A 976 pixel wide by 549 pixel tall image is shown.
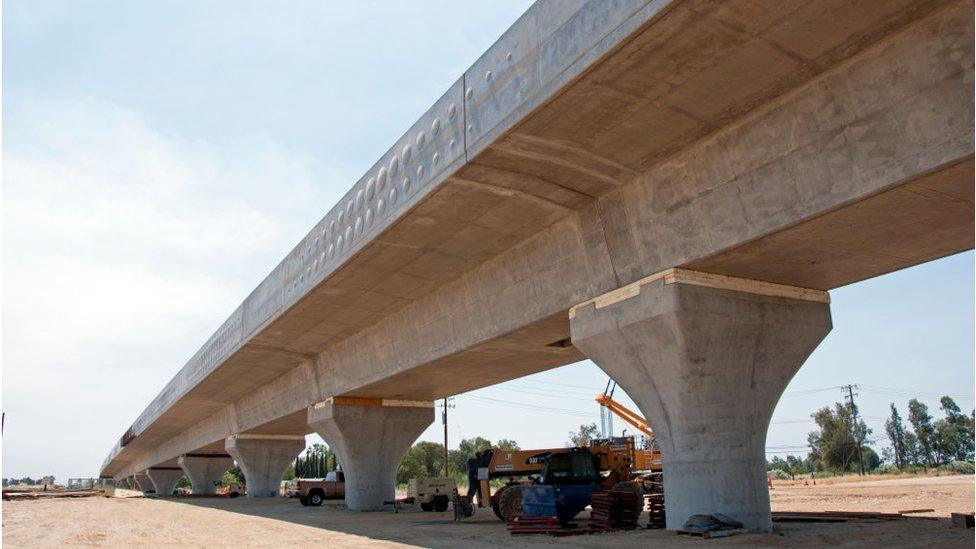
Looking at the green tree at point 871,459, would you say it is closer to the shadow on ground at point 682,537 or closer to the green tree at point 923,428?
the green tree at point 923,428

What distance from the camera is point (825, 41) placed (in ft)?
31.2

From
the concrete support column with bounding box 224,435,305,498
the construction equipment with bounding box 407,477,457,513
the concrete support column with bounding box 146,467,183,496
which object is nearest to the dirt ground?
the construction equipment with bounding box 407,477,457,513

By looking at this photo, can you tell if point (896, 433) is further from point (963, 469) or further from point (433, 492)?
point (433, 492)

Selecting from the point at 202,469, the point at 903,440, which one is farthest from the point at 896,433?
the point at 202,469

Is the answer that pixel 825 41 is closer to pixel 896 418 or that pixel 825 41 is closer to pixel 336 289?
pixel 336 289

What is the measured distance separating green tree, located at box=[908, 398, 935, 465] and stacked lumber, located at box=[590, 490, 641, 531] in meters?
128

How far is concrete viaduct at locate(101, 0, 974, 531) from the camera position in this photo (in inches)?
368

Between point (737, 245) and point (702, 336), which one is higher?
point (737, 245)

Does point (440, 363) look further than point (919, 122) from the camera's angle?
Yes

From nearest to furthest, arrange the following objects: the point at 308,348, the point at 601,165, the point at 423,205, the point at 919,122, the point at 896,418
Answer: the point at 919,122, the point at 601,165, the point at 423,205, the point at 308,348, the point at 896,418

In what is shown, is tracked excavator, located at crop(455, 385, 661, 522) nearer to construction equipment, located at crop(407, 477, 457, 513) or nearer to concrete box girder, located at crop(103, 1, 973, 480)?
concrete box girder, located at crop(103, 1, 973, 480)

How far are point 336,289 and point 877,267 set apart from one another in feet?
44.1

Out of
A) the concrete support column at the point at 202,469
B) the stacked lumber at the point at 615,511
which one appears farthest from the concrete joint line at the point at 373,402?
the concrete support column at the point at 202,469

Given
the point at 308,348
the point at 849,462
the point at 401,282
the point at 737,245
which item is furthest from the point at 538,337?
the point at 849,462
